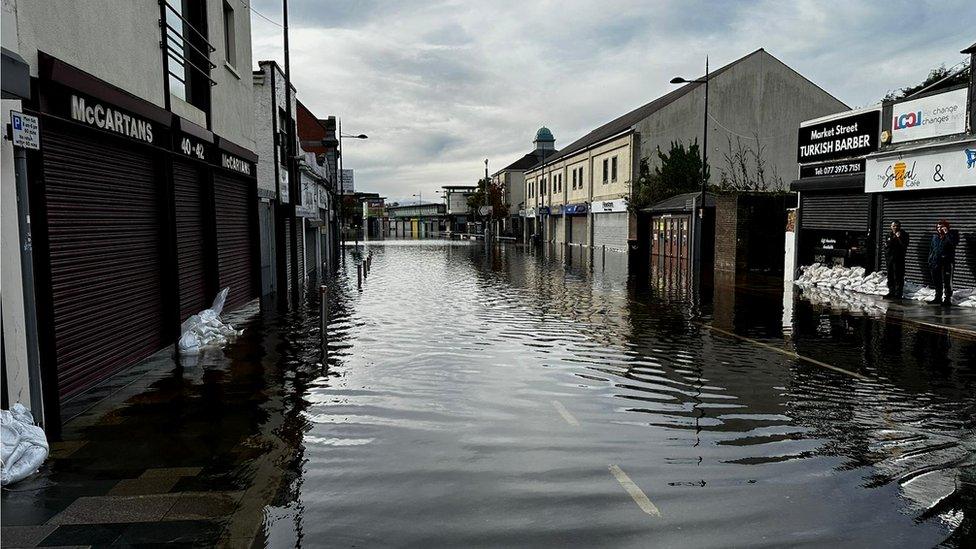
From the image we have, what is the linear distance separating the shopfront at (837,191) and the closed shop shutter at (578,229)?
1305 inches

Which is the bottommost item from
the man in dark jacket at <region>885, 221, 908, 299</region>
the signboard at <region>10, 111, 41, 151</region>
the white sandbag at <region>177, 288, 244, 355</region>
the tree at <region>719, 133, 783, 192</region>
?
the white sandbag at <region>177, 288, 244, 355</region>

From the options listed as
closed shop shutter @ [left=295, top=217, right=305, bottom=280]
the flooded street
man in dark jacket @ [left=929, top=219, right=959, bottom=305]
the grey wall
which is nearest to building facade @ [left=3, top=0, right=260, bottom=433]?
the flooded street

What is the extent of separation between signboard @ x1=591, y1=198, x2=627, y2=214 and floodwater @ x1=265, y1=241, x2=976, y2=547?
107 feet

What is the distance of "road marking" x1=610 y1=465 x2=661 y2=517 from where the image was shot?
504cm

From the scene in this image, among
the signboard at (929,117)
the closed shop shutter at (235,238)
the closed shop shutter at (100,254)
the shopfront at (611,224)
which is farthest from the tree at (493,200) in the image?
the closed shop shutter at (100,254)

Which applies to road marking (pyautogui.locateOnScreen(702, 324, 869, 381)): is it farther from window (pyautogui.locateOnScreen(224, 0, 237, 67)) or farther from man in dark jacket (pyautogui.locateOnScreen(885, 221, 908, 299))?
window (pyautogui.locateOnScreen(224, 0, 237, 67))

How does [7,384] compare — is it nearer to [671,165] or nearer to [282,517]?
[282,517]

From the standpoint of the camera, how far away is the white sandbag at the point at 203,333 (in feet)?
37.9

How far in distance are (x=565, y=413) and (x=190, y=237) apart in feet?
30.4

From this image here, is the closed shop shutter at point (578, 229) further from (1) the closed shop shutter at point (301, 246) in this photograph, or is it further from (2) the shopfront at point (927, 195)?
(2) the shopfront at point (927, 195)

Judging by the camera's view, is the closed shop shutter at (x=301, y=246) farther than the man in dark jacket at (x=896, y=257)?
Yes

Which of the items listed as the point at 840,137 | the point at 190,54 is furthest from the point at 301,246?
the point at 840,137

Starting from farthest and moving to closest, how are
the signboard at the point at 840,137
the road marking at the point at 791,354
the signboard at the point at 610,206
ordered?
the signboard at the point at 610,206
the signboard at the point at 840,137
the road marking at the point at 791,354

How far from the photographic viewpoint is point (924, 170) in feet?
60.4
